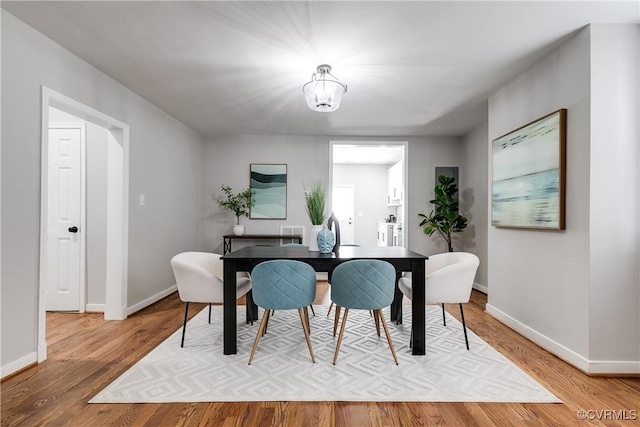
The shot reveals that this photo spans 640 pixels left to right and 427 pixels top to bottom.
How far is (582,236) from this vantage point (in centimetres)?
232

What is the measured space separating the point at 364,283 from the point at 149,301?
290 cm

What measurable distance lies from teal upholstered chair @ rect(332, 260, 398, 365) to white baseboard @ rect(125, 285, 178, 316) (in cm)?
245

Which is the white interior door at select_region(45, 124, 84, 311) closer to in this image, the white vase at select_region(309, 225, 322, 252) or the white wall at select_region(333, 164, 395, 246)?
the white vase at select_region(309, 225, 322, 252)

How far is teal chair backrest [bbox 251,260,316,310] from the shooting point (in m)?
2.30

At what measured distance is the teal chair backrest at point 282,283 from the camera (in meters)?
2.30

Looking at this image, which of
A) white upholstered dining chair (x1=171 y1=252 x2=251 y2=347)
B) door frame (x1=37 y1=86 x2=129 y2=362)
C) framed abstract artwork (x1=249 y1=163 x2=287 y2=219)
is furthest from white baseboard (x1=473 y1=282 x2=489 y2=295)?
door frame (x1=37 y1=86 x2=129 y2=362)

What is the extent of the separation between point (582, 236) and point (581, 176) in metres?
0.43

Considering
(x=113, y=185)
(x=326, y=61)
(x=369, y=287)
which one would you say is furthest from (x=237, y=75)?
(x=369, y=287)

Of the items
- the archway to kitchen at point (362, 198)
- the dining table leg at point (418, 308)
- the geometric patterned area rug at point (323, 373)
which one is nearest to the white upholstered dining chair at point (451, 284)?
the dining table leg at point (418, 308)

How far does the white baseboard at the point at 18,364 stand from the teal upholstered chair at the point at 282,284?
61.6 inches

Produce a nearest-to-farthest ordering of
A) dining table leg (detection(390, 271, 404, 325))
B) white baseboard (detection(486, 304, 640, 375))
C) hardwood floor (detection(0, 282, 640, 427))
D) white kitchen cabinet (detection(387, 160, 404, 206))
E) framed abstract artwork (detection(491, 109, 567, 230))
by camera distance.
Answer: hardwood floor (detection(0, 282, 640, 427))
white baseboard (detection(486, 304, 640, 375))
framed abstract artwork (detection(491, 109, 567, 230))
dining table leg (detection(390, 271, 404, 325))
white kitchen cabinet (detection(387, 160, 404, 206))

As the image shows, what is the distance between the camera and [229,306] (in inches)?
99.7

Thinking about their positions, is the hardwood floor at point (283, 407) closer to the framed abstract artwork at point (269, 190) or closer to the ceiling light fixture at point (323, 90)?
the ceiling light fixture at point (323, 90)

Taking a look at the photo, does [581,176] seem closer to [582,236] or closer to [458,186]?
[582,236]
